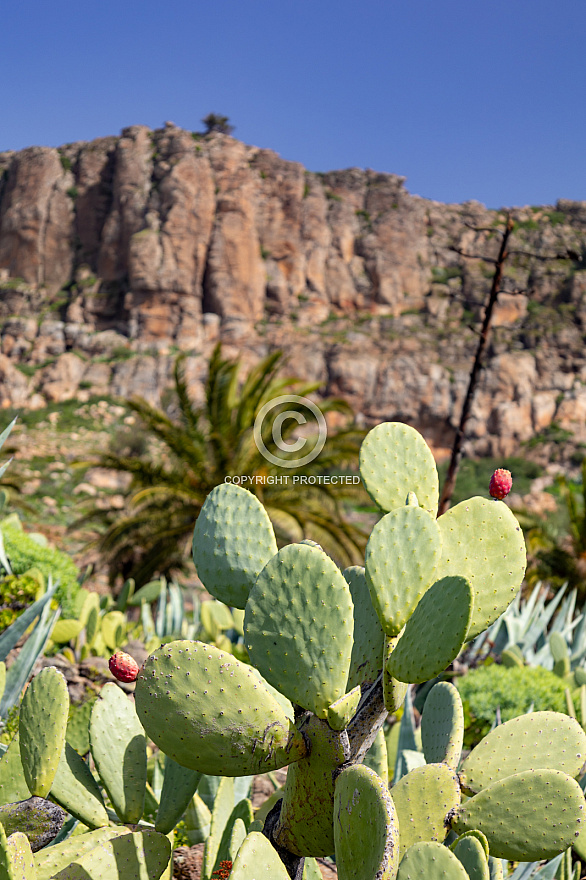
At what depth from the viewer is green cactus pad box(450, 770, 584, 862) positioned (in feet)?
3.32

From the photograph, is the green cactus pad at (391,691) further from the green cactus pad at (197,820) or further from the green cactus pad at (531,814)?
the green cactus pad at (197,820)

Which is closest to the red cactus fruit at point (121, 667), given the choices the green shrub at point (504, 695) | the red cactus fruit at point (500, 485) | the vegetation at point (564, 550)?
the red cactus fruit at point (500, 485)

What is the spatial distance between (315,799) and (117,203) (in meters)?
45.4

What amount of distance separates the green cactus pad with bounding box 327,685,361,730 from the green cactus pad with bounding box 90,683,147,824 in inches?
19.4

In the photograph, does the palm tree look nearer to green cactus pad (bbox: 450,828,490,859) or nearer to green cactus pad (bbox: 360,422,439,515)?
green cactus pad (bbox: 360,422,439,515)

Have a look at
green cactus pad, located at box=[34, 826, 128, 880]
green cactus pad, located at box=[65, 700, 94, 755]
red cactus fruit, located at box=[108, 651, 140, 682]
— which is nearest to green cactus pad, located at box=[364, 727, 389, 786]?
green cactus pad, located at box=[34, 826, 128, 880]

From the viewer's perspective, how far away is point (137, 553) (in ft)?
26.9

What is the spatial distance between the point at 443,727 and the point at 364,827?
0.48 meters

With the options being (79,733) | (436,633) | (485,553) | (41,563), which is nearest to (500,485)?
(485,553)

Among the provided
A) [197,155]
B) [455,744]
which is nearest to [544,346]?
[197,155]

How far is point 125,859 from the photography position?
1.05 m

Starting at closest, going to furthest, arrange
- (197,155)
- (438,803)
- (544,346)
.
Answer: (438,803) → (544,346) → (197,155)

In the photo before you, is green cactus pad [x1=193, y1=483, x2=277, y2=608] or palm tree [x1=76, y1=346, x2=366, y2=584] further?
palm tree [x1=76, y1=346, x2=366, y2=584]

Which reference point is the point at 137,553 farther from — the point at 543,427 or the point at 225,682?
the point at 543,427
